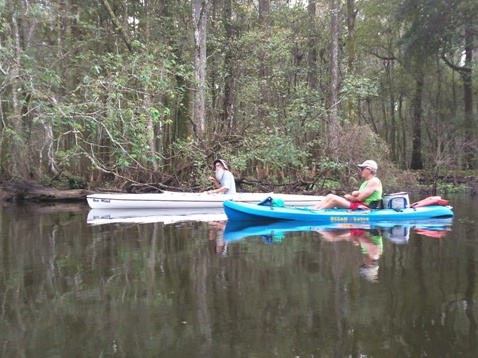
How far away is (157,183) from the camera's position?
50.6 feet

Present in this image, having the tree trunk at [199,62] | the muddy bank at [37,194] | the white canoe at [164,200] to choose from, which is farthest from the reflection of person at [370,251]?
the muddy bank at [37,194]

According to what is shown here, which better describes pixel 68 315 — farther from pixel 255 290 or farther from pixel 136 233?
pixel 136 233

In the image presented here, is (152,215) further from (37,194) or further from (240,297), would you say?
(240,297)

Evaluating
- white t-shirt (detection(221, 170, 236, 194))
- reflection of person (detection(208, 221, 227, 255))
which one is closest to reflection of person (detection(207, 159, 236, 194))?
white t-shirt (detection(221, 170, 236, 194))

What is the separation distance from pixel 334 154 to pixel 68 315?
517 inches

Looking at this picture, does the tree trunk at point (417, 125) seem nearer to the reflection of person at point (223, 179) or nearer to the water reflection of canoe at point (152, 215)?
the reflection of person at point (223, 179)

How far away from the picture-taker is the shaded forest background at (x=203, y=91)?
11992 millimetres

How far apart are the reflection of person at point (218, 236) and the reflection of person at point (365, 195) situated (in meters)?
2.06

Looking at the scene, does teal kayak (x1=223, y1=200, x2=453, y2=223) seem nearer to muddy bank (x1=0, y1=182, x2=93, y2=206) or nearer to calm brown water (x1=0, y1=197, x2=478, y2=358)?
calm brown water (x1=0, y1=197, x2=478, y2=358)

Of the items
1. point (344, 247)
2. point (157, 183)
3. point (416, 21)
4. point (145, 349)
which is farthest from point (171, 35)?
point (145, 349)

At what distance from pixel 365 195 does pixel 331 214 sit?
0.76 meters

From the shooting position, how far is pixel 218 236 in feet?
27.4

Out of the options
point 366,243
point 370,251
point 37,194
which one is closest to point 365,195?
point 366,243

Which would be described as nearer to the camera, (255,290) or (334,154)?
(255,290)
